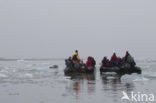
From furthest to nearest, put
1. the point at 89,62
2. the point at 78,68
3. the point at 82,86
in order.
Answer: the point at 89,62 → the point at 78,68 → the point at 82,86

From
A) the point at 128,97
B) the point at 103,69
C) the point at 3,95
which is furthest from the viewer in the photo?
the point at 103,69

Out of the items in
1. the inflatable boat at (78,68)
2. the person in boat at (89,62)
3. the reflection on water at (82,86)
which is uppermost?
the person in boat at (89,62)

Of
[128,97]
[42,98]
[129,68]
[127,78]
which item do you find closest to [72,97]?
[42,98]

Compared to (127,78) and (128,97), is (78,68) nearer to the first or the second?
(127,78)

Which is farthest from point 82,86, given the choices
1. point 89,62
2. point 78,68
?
point 89,62

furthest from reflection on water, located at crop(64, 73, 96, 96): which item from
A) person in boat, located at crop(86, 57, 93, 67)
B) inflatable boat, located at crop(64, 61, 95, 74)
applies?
person in boat, located at crop(86, 57, 93, 67)

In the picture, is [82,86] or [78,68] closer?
[82,86]

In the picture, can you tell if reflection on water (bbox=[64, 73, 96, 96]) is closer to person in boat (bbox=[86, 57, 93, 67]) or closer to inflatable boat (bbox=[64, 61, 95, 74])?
inflatable boat (bbox=[64, 61, 95, 74])

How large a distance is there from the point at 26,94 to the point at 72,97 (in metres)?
2.15

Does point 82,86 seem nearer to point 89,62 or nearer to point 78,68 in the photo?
point 78,68

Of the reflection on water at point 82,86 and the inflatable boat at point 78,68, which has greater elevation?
the inflatable boat at point 78,68

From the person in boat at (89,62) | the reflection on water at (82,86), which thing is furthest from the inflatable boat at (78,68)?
the reflection on water at (82,86)

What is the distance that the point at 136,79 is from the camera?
19.2m

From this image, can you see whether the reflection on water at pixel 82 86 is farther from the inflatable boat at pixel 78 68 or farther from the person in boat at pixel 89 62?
the person in boat at pixel 89 62
